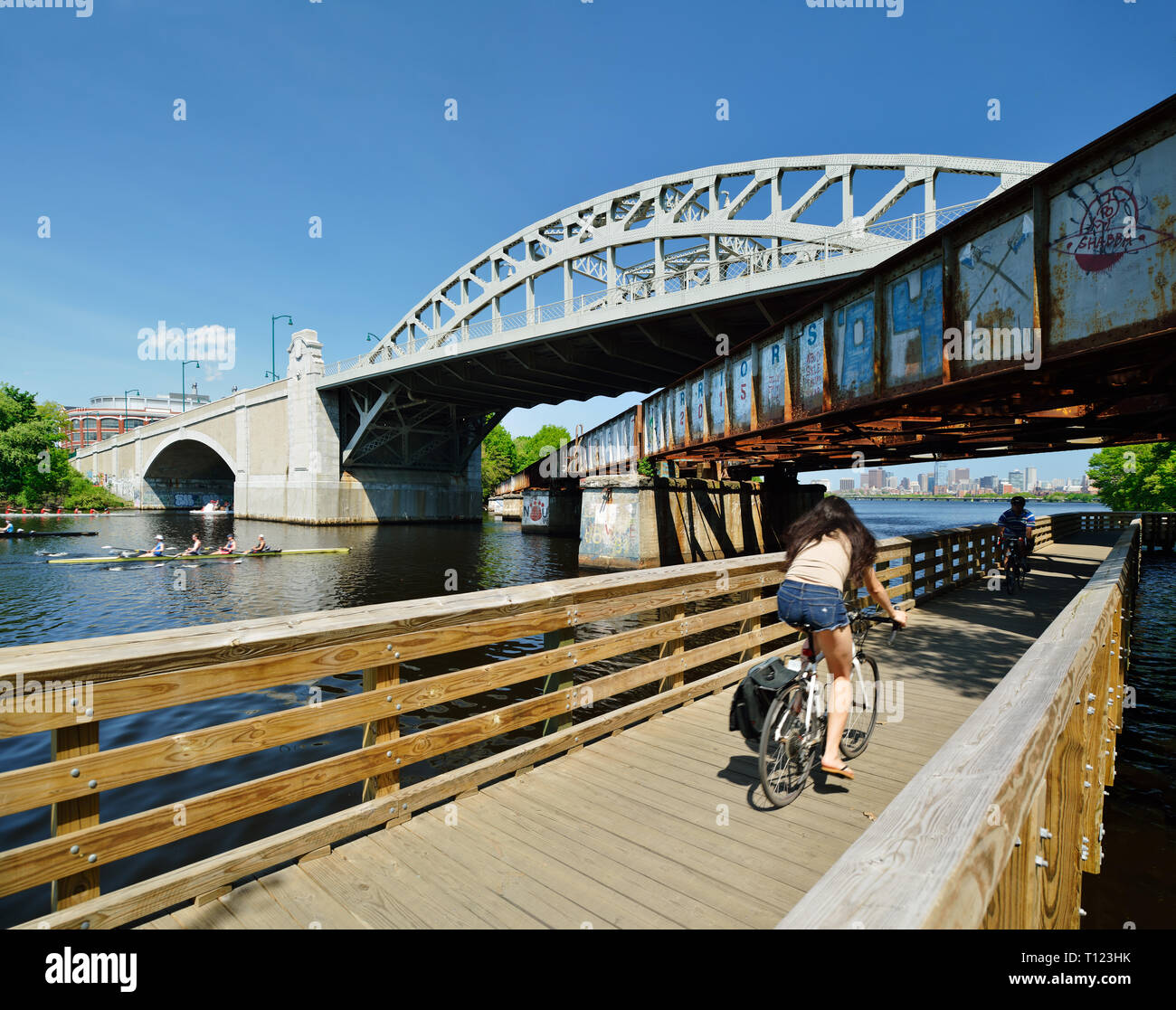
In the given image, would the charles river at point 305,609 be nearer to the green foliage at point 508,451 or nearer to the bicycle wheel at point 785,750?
the bicycle wheel at point 785,750

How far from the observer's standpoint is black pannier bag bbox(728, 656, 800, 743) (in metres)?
4.24

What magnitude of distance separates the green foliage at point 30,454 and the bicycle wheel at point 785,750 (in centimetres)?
7443

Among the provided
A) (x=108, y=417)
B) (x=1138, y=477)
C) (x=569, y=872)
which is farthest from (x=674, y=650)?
(x=108, y=417)

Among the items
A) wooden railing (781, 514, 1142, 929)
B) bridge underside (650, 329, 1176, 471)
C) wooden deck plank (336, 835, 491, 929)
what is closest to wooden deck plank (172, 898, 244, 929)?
wooden deck plank (336, 835, 491, 929)

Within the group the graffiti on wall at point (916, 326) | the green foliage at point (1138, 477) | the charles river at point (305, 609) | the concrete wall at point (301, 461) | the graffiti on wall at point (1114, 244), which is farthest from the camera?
the concrete wall at point (301, 461)

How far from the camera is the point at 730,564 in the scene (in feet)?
21.9

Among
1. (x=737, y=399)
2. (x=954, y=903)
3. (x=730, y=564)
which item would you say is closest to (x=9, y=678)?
(x=954, y=903)

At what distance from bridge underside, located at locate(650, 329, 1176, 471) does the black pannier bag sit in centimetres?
576

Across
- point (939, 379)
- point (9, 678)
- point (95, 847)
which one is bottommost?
point (95, 847)

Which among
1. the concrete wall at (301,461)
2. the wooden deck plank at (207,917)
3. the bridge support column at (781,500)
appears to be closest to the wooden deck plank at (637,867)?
the wooden deck plank at (207,917)

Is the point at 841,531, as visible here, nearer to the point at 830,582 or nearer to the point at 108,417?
the point at 830,582

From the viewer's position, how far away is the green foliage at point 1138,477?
1901 inches

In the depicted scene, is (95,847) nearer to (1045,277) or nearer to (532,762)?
(532,762)

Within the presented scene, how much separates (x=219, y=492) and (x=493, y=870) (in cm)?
10599
